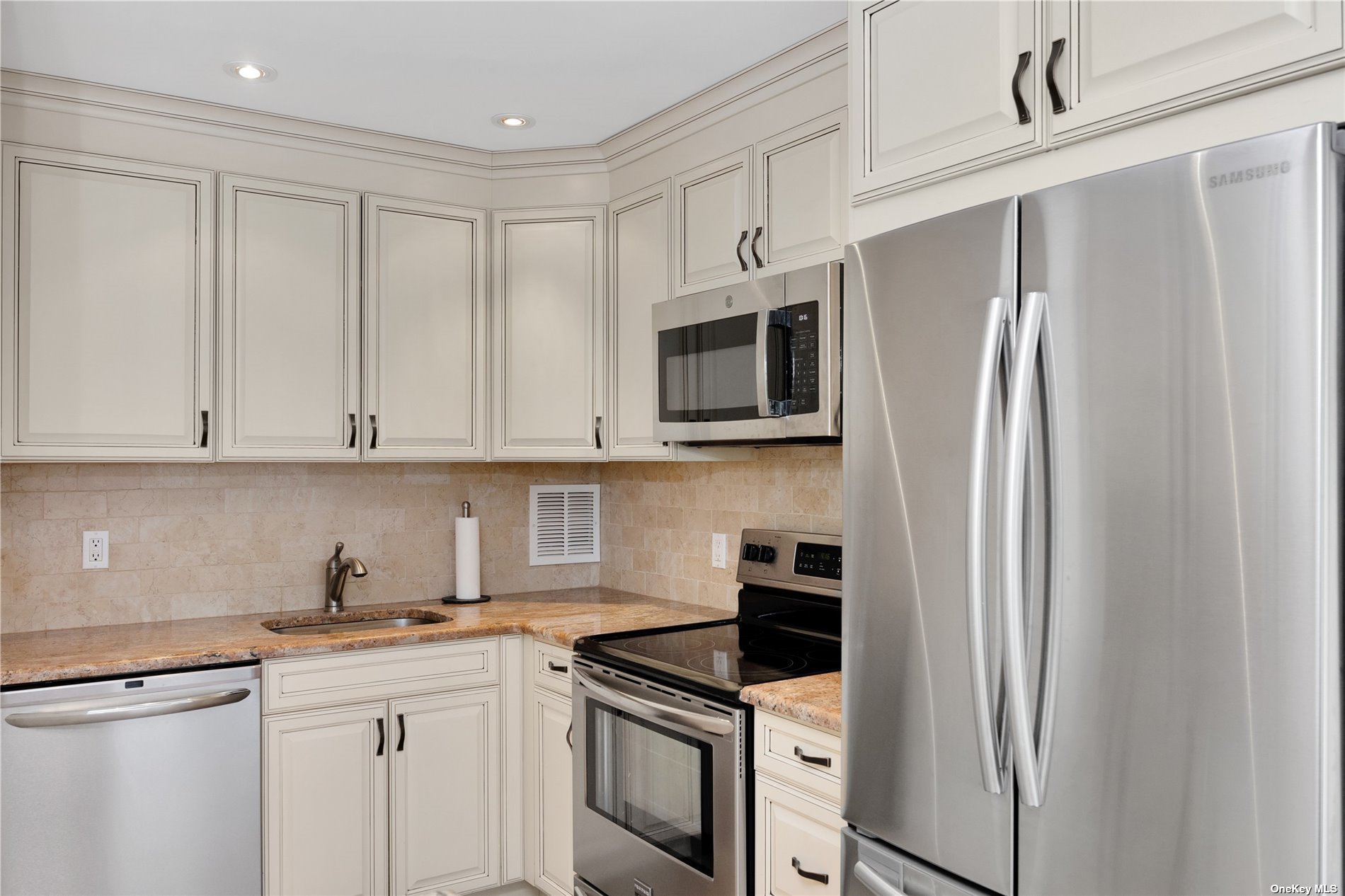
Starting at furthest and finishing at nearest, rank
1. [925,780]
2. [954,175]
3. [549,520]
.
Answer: [549,520], [954,175], [925,780]

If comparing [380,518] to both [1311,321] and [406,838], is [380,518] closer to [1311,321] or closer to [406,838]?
[406,838]

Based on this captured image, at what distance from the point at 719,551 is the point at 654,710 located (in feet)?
3.21

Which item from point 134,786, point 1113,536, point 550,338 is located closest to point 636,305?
point 550,338

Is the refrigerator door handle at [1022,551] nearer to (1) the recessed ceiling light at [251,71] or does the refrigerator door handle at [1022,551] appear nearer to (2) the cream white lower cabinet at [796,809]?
(2) the cream white lower cabinet at [796,809]

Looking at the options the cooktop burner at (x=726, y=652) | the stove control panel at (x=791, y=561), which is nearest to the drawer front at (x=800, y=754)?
the cooktop burner at (x=726, y=652)

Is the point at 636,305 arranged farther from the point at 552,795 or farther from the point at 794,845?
the point at 794,845

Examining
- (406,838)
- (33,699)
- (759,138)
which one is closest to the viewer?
(33,699)

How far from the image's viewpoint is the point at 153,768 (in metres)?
2.50

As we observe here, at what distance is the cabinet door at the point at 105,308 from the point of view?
2660 millimetres

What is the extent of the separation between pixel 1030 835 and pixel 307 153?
282 centimetres

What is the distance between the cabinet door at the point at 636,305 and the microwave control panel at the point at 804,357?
688 millimetres

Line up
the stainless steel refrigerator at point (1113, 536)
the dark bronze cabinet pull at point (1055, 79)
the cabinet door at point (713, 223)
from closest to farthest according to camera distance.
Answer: the stainless steel refrigerator at point (1113, 536)
the dark bronze cabinet pull at point (1055, 79)
the cabinet door at point (713, 223)

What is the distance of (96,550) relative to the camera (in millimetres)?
2988

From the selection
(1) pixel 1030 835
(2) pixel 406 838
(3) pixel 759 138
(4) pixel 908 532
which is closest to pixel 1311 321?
(4) pixel 908 532
